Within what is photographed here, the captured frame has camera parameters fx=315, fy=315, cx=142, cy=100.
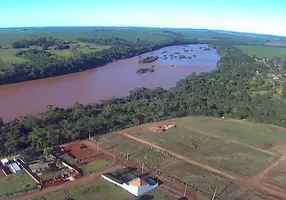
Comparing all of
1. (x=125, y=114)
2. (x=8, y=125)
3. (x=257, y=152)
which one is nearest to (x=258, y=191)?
(x=257, y=152)

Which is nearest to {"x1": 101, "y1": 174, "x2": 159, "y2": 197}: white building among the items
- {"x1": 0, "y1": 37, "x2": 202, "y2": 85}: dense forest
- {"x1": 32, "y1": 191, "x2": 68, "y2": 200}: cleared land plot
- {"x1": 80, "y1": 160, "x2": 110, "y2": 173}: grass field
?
{"x1": 80, "y1": 160, "x2": 110, "y2": 173}: grass field

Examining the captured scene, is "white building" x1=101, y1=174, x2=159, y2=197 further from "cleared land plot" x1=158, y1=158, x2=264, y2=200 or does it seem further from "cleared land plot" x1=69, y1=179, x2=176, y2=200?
"cleared land plot" x1=158, y1=158, x2=264, y2=200

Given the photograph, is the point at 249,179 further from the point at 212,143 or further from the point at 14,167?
the point at 14,167

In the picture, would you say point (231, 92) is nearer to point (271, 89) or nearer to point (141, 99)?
point (271, 89)

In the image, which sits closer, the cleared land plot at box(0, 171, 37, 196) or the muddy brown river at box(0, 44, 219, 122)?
the cleared land plot at box(0, 171, 37, 196)

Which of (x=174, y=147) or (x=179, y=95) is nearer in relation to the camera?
(x=174, y=147)

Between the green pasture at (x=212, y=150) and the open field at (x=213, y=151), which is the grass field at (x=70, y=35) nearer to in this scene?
the open field at (x=213, y=151)
